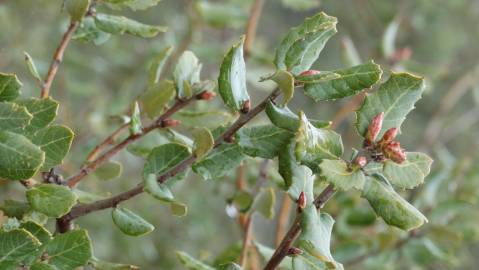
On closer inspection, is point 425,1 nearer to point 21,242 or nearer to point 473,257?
point 473,257

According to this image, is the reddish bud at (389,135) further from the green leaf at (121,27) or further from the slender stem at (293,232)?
the green leaf at (121,27)

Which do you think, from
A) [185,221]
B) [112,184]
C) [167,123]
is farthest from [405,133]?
[167,123]

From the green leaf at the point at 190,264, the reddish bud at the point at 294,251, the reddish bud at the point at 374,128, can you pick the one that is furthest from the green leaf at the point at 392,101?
the green leaf at the point at 190,264

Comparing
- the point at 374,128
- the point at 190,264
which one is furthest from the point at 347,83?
the point at 190,264

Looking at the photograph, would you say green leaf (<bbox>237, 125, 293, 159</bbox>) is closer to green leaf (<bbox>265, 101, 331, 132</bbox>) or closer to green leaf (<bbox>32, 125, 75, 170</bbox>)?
green leaf (<bbox>265, 101, 331, 132</bbox>)

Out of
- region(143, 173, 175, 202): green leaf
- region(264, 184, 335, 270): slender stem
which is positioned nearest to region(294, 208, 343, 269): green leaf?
region(264, 184, 335, 270): slender stem
